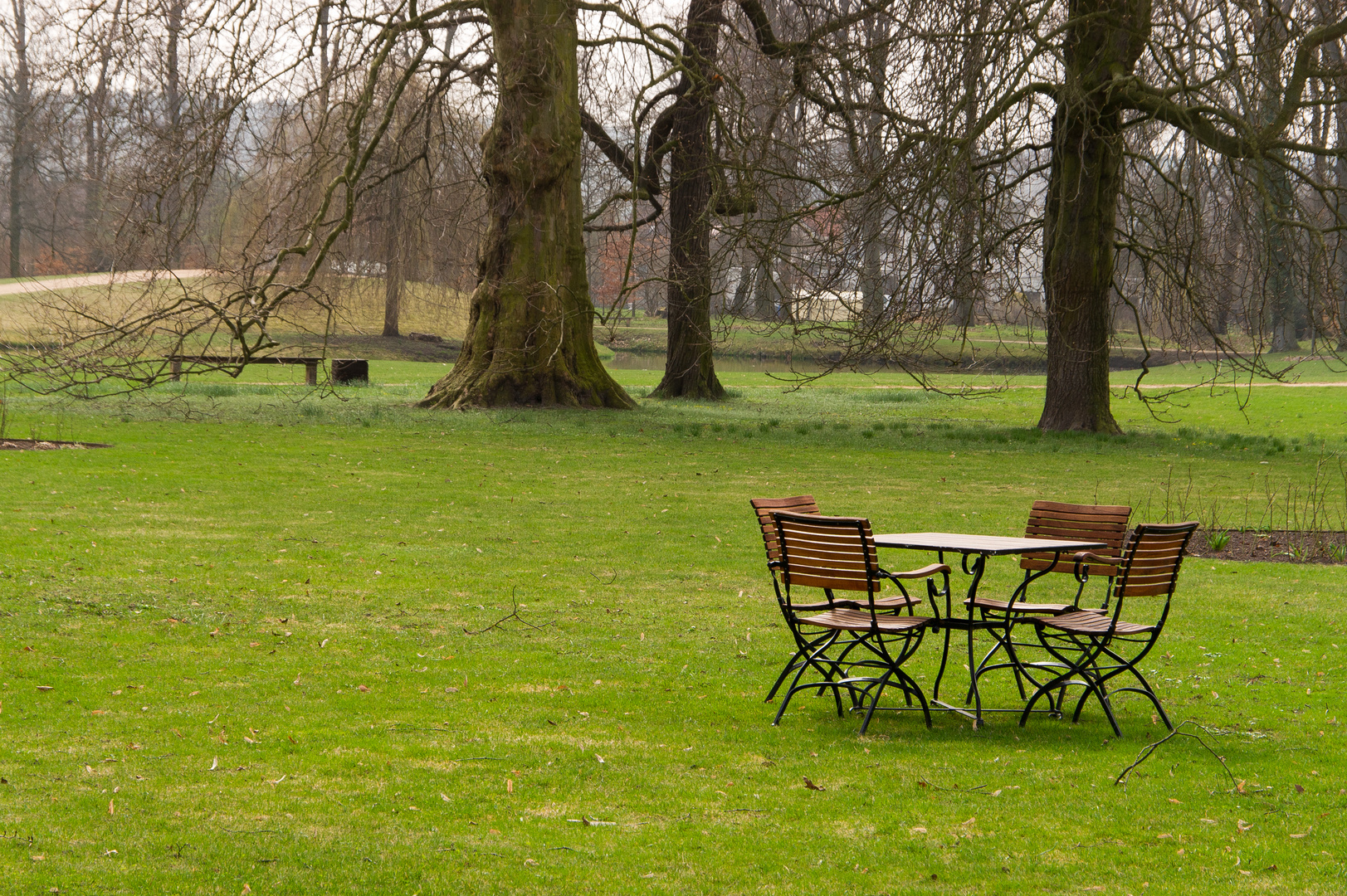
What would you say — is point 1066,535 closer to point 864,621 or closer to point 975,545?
point 975,545

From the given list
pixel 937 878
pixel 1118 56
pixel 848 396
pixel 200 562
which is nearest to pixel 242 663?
pixel 200 562

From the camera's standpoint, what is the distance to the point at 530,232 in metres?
23.4

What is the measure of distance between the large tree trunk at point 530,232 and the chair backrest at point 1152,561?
16277mm

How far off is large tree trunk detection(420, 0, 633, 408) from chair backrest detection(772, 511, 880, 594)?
1603 centimetres

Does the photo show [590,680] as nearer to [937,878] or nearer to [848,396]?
[937,878]

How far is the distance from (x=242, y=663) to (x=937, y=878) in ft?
14.1

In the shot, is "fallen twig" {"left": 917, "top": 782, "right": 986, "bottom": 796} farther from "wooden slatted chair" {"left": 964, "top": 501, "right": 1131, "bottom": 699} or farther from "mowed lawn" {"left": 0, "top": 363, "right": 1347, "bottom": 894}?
"wooden slatted chair" {"left": 964, "top": 501, "right": 1131, "bottom": 699}

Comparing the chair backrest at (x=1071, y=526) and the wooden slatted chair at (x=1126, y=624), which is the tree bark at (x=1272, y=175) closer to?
the chair backrest at (x=1071, y=526)

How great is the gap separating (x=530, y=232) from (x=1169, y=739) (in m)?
18.7

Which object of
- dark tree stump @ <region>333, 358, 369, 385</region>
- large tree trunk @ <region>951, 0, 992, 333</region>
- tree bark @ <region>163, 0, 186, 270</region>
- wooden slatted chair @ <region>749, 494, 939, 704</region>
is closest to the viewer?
wooden slatted chair @ <region>749, 494, 939, 704</region>

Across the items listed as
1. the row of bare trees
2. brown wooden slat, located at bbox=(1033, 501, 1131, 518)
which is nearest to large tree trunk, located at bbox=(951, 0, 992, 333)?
the row of bare trees

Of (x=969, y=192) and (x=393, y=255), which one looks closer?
(x=969, y=192)

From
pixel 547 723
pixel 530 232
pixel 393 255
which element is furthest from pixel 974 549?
pixel 393 255

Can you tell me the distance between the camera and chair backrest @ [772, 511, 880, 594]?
6094 mm
